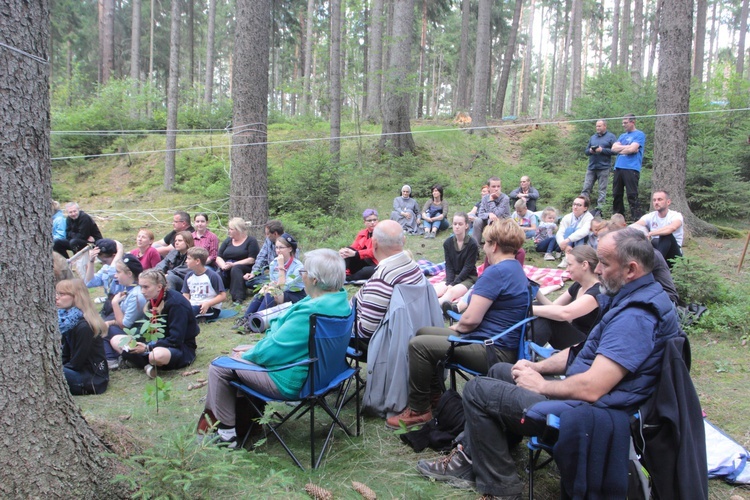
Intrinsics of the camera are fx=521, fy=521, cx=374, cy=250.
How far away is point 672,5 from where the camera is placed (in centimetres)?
805

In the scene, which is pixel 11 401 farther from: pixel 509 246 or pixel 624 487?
pixel 509 246

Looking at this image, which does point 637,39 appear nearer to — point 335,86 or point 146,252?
point 335,86

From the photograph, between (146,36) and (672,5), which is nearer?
(672,5)

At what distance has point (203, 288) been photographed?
6.38 meters

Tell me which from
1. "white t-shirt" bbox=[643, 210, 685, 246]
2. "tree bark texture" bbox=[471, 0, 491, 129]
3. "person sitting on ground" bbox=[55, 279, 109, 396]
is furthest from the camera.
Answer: "tree bark texture" bbox=[471, 0, 491, 129]

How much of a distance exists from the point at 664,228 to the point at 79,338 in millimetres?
6216

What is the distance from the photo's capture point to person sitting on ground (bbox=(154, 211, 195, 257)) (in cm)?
736

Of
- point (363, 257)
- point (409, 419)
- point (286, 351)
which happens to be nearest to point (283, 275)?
point (363, 257)

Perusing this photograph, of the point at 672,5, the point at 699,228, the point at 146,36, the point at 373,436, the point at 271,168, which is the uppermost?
the point at 146,36

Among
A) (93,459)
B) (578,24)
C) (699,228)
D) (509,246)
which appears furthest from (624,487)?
(578,24)

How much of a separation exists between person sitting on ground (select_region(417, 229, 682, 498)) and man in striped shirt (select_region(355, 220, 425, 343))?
1.04m

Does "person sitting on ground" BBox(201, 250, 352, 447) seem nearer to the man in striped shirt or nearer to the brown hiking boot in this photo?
the man in striped shirt

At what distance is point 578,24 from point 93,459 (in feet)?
83.8

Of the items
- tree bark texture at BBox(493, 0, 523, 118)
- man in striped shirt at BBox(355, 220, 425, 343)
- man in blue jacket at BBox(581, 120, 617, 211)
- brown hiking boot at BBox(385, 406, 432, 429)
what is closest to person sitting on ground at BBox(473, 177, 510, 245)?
man in blue jacket at BBox(581, 120, 617, 211)
